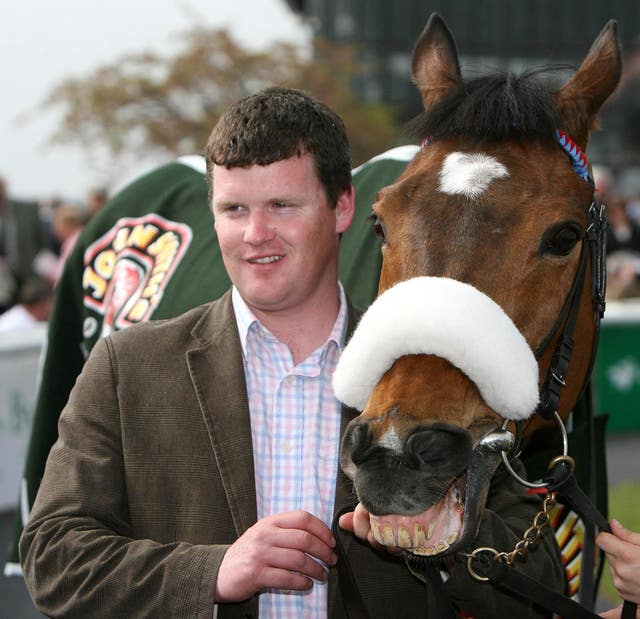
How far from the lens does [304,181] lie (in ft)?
7.35

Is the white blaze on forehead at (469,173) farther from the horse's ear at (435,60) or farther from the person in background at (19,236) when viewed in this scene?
the person in background at (19,236)

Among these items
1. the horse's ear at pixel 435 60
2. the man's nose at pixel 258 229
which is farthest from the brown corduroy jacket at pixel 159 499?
the horse's ear at pixel 435 60

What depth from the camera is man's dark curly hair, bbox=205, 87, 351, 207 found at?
2.18 metres

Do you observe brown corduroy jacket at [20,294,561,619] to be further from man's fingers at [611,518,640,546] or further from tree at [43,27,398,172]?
tree at [43,27,398,172]

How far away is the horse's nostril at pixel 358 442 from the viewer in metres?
1.71

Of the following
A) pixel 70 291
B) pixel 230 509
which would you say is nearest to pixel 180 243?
pixel 70 291

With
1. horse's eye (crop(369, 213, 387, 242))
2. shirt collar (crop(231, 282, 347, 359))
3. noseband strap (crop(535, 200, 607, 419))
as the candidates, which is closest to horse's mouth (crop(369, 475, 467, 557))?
noseband strap (crop(535, 200, 607, 419))

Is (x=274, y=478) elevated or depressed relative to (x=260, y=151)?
depressed

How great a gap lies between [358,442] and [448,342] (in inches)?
11.1

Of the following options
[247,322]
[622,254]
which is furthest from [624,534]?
[622,254]

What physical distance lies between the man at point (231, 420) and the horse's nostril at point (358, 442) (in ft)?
1.04

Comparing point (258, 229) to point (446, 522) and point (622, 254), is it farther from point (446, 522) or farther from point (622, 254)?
point (622, 254)

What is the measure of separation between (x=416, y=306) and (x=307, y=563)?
2.01 ft

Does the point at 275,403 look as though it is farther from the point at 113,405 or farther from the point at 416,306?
the point at 416,306
